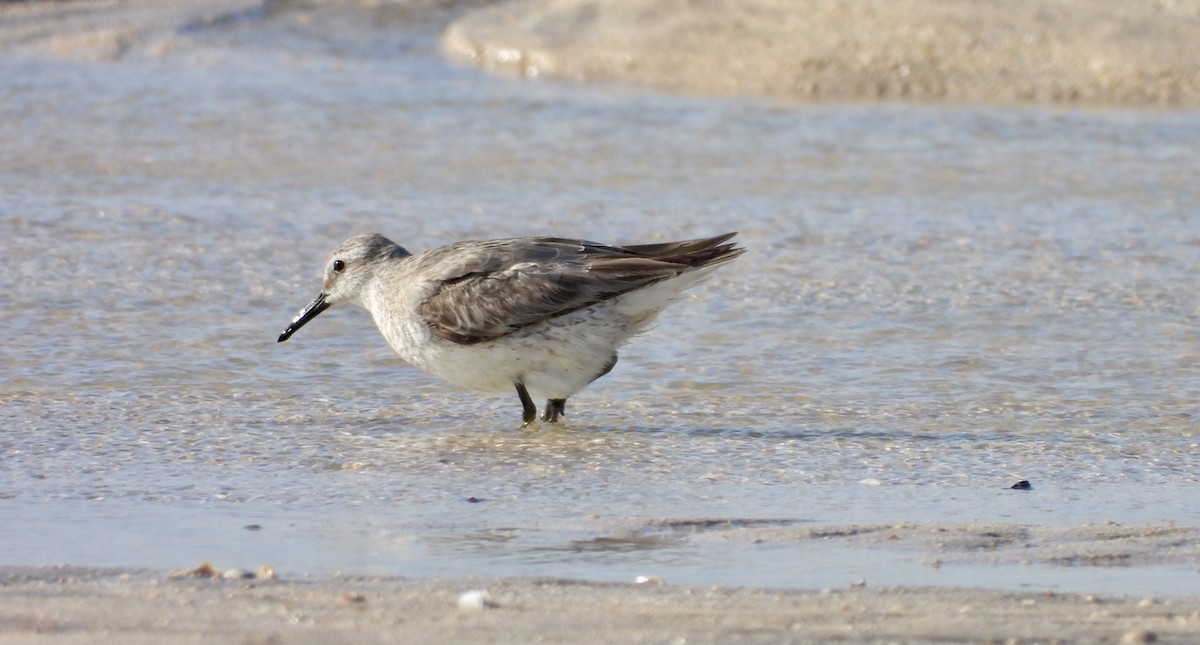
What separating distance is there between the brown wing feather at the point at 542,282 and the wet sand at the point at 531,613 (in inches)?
84.0

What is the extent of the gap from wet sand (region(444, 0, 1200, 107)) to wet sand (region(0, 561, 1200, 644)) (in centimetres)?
1051

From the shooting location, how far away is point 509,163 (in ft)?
36.8

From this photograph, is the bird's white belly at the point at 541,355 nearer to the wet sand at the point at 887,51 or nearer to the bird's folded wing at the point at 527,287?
the bird's folded wing at the point at 527,287

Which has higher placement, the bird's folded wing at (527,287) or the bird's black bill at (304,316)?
the bird's folded wing at (527,287)

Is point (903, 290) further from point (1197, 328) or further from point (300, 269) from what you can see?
point (300, 269)

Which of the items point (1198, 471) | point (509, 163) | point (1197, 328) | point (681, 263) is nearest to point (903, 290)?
point (1197, 328)

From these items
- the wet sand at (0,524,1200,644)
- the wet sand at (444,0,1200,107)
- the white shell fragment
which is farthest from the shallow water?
the wet sand at (444,0,1200,107)

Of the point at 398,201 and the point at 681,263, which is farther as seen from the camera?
the point at 398,201

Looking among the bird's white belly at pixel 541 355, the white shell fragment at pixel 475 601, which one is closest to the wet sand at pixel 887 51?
the bird's white belly at pixel 541 355

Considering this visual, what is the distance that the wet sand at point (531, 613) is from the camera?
11.5ft

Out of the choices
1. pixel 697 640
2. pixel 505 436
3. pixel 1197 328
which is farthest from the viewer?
pixel 1197 328

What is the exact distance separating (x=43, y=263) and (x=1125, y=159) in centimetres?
694

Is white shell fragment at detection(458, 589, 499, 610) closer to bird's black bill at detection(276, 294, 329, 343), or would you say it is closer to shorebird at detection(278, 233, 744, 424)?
shorebird at detection(278, 233, 744, 424)

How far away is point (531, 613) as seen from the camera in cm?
371
